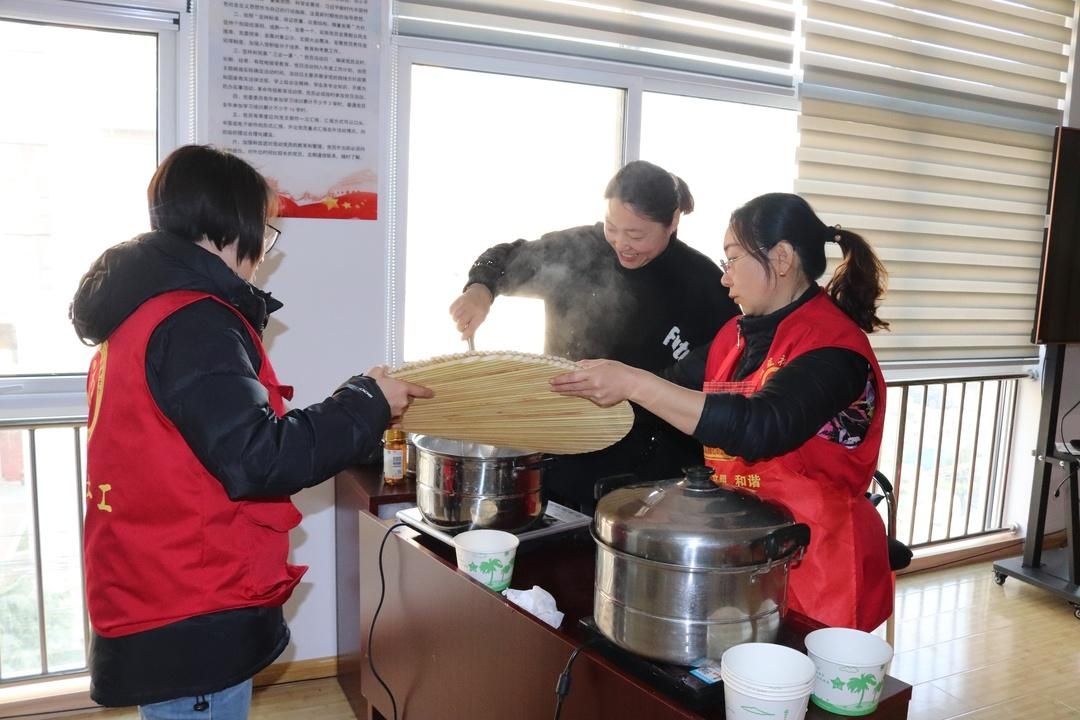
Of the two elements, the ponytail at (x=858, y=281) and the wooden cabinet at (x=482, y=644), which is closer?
the wooden cabinet at (x=482, y=644)

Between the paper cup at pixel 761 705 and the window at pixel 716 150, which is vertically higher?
the window at pixel 716 150

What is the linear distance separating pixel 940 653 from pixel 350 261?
2508 millimetres

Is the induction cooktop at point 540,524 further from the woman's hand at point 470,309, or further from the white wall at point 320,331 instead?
the white wall at point 320,331

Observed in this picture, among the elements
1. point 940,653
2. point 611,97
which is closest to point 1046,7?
point 611,97

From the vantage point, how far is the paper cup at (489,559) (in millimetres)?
1519

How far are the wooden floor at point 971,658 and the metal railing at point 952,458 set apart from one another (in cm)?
33

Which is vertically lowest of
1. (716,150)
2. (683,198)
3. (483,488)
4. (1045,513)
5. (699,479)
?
(1045,513)

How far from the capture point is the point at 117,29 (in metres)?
2.39

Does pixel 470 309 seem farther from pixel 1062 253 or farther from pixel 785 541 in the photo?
pixel 1062 253

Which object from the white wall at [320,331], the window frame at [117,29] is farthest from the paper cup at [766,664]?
the window frame at [117,29]

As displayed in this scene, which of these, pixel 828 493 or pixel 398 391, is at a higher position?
pixel 398 391

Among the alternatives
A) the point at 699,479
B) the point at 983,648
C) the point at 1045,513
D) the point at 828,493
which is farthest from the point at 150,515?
the point at 1045,513

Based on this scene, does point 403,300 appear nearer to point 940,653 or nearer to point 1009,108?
point 940,653

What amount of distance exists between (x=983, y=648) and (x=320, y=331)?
2645 mm
